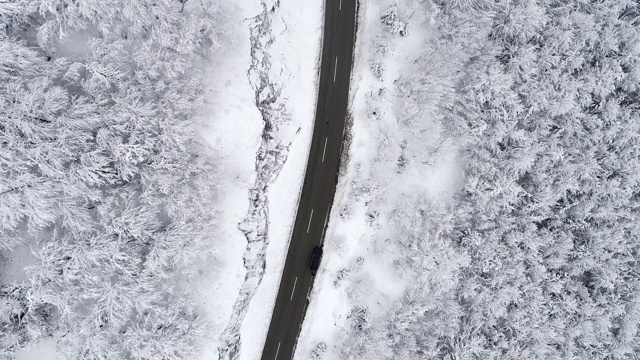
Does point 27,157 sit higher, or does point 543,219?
point 543,219

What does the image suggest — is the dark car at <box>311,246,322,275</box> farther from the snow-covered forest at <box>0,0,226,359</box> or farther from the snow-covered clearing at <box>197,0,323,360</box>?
the snow-covered forest at <box>0,0,226,359</box>

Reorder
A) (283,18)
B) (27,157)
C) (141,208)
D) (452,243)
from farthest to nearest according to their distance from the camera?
1. (452,243)
2. (283,18)
3. (141,208)
4. (27,157)

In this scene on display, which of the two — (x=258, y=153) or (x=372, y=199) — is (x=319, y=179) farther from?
(x=258, y=153)

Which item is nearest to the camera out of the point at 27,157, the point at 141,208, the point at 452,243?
the point at 27,157

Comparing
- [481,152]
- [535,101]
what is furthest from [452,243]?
[535,101]

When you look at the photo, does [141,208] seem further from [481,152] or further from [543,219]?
[543,219]

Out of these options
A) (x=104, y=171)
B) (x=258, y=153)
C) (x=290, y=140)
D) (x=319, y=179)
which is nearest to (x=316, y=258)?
(x=319, y=179)

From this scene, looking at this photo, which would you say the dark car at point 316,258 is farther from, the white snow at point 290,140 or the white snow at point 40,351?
the white snow at point 40,351
